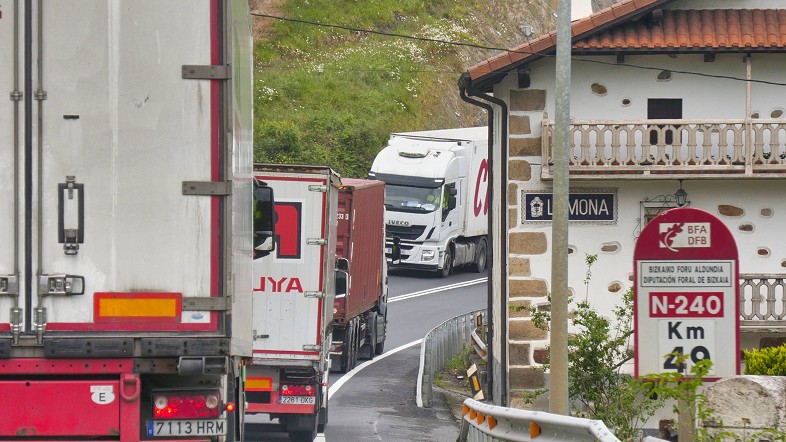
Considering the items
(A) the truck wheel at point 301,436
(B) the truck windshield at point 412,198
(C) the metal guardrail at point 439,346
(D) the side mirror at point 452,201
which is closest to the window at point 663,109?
(C) the metal guardrail at point 439,346

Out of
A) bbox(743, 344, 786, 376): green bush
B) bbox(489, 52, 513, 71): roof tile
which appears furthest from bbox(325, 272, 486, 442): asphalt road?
bbox(743, 344, 786, 376): green bush

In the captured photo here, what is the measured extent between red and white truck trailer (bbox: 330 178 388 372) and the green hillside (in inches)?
828

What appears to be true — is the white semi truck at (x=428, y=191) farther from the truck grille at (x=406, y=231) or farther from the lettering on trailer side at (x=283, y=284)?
the lettering on trailer side at (x=283, y=284)

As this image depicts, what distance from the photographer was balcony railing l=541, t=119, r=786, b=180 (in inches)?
845

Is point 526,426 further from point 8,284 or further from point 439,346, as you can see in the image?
point 439,346

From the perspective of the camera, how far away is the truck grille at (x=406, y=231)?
139 ft

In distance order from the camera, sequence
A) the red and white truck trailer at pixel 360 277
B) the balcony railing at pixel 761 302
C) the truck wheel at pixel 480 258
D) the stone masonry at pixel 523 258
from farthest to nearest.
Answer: the truck wheel at pixel 480 258
the red and white truck trailer at pixel 360 277
the stone masonry at pixel 523 258
the balcony railing at pixel 761 302

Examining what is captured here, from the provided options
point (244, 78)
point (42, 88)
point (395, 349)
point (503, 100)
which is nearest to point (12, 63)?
point (42, 88)

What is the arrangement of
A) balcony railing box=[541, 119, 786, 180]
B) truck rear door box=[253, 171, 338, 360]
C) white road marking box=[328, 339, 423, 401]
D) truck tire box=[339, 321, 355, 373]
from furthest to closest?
Result: 1. truck tire box=[339, 321, 355, 373]
2. white road marking box=[328, 339, 423, 401]
3. balcony railing box=[541, 119, 786, 180]
4. truck rear door box=[253, 171, 338, 360]

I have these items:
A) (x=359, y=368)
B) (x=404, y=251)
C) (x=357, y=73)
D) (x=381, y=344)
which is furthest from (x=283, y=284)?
(x=357, y=73)

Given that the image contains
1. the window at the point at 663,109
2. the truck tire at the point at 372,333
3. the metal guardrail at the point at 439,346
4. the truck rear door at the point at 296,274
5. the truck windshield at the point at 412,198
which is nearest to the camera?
the truck rear door at the point at 296,274

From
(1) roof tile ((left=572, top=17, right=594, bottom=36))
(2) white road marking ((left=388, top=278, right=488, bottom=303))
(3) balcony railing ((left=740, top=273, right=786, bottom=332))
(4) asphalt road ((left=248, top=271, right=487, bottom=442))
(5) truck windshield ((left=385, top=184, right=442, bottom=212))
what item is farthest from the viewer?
(5) truck windshield ((left=385, top=184, right=442, bottom=212))

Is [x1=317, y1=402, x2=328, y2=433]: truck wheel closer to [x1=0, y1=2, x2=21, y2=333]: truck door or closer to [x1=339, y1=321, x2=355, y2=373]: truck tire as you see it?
[x1=339, y1=321, x2=355, y2=373]: truck tire

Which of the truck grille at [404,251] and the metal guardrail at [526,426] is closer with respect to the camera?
the metal guardrail at [526,426]
